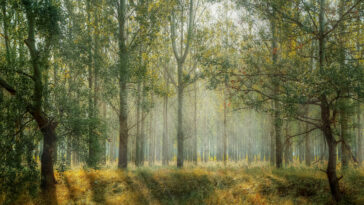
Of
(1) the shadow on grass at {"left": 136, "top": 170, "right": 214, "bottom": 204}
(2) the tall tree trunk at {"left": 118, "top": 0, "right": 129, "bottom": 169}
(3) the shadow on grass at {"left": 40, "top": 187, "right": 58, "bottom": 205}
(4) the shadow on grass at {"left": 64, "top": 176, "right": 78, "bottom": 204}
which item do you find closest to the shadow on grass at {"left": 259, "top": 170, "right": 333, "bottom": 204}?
(1) the shadow on grass at {"left": 136, "top": 170, "right": 214, "bottom": 204}

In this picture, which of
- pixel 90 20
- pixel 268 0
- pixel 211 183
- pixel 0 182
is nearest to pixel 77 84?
pixel 0 182

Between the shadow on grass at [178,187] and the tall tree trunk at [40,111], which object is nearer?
the tall tree trunk at [40,111]

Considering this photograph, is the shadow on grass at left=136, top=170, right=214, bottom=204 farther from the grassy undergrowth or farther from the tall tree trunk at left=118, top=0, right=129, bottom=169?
the tall tree trunk at left=118, top=0, right=129, bottom=169

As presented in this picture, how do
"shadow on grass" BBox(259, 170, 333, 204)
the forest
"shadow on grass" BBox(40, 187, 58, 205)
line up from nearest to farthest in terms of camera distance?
the forest, "shadow on grass" BBox(40, 187, 58, 205), "shadow on grass" BBox(259, 170, 333, 204)

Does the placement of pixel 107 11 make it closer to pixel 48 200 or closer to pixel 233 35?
pixel 233 35

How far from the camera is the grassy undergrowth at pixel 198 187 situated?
1091 centimetres

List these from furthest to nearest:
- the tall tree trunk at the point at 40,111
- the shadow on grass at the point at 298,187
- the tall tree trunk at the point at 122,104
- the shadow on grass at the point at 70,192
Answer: the tall tree trunk at the point at 122,104 → the shadow on grass at the point at 298,187 → the shadow on grass at the point at 70,192 → the tall tree trunk at the point at 40,111

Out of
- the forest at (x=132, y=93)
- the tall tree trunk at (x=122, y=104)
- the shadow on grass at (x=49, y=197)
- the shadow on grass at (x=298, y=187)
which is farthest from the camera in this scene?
the tall tree trunk at (x=122, y=104)

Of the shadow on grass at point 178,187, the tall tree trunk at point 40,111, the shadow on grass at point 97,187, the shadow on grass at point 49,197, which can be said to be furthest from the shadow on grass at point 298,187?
the tall tree trunk at point 40,111

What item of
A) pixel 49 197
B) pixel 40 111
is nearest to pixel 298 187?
pixel 49 197

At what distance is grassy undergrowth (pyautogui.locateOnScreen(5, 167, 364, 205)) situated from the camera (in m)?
10.9

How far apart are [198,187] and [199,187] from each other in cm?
5

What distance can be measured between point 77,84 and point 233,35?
37.3 ft

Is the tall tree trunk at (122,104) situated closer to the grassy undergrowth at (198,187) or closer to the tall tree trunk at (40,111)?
the grassy undergrowth at (198,187)
